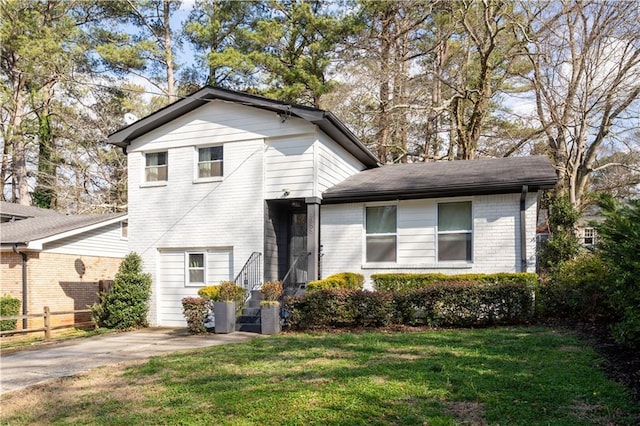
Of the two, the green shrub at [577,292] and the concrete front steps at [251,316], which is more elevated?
the green shrub at [577,292]

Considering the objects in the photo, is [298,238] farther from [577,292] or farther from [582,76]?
[582,76]

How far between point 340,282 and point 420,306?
7.13 feet

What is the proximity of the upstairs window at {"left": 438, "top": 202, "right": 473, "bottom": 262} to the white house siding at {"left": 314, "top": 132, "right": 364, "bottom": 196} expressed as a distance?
129 inches

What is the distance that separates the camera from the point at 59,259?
16.8 m

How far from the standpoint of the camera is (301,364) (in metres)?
6.64

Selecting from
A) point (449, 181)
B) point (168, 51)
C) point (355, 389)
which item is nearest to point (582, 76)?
point (449, 181)

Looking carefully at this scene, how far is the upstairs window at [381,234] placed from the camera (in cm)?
1302

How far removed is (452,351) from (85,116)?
27231mm

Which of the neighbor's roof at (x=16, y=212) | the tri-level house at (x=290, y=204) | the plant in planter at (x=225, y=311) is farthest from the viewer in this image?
the neighbor's roof at (x=16, y=212)

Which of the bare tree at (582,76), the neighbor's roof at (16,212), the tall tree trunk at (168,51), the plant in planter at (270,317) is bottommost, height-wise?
the plant in planter at (270,317)

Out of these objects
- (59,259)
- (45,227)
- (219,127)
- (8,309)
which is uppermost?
(219,127)

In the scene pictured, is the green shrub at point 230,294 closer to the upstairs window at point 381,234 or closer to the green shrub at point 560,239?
the upstairs window at point 381,234

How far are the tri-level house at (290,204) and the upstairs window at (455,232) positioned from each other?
0.09 feet

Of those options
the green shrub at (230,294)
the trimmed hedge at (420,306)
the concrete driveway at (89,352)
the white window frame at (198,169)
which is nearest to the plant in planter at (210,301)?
the green shrub at (230,294)
